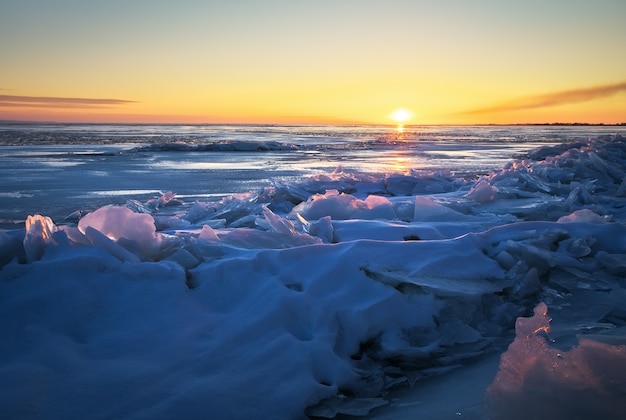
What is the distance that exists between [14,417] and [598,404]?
7.23ft

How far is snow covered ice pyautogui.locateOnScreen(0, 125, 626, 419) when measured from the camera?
1919 mm

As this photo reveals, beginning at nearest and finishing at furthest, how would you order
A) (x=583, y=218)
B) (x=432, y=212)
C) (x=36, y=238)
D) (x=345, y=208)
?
(x=36, y=238)
(x=583, y=218)
(x=432, y=212)
(x=345, y=208)

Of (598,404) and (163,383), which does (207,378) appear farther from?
(598,404)

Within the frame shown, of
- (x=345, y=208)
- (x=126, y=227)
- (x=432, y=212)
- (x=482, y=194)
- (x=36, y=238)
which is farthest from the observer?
(x=482, y=194)

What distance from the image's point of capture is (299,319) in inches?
99.9

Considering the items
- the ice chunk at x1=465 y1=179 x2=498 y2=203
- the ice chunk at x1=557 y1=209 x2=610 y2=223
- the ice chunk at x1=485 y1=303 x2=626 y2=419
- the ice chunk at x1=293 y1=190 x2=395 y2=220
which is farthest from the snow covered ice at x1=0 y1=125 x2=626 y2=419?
the ice chunk at x1=465 y1=179 x2=498 y2=203

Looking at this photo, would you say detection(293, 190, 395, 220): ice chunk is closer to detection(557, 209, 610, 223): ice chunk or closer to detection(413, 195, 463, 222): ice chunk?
detection(413, 195, 463, 222): ice chunk

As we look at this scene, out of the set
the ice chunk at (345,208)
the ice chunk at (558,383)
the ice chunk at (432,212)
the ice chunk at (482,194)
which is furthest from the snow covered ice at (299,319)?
the ice chunk at (482,194)

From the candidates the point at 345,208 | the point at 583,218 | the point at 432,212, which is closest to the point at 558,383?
the point at 583,218

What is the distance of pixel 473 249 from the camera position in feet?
11.3

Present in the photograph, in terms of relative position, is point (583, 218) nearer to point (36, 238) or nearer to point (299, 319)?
point (299, 319)

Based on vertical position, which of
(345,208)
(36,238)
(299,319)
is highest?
(36,238)

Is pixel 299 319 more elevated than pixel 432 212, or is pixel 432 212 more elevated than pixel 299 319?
pixel 432 212

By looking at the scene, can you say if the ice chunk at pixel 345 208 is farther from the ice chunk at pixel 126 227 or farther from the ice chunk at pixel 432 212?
the ice chunk at pixel 126 227
